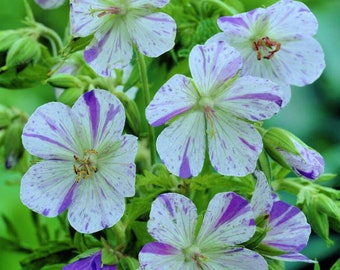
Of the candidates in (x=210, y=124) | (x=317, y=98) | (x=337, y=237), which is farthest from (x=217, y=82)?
(x=317, y=98)

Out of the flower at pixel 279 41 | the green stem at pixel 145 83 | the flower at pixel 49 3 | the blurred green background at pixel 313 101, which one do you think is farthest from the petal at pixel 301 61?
the blurred green background at pixel 313 101

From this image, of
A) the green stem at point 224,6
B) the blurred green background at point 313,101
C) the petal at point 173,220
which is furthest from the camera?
the blurred green background at point 313,101

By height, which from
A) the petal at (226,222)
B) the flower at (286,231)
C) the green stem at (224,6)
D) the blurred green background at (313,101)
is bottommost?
the blurred green background at (313,101)

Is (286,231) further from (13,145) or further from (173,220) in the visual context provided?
(13,145)

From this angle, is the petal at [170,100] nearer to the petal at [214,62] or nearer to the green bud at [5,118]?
the petal at [214,62]

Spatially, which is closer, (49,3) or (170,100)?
(170,100)

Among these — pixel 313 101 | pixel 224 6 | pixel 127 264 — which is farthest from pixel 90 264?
pixel 313 101
